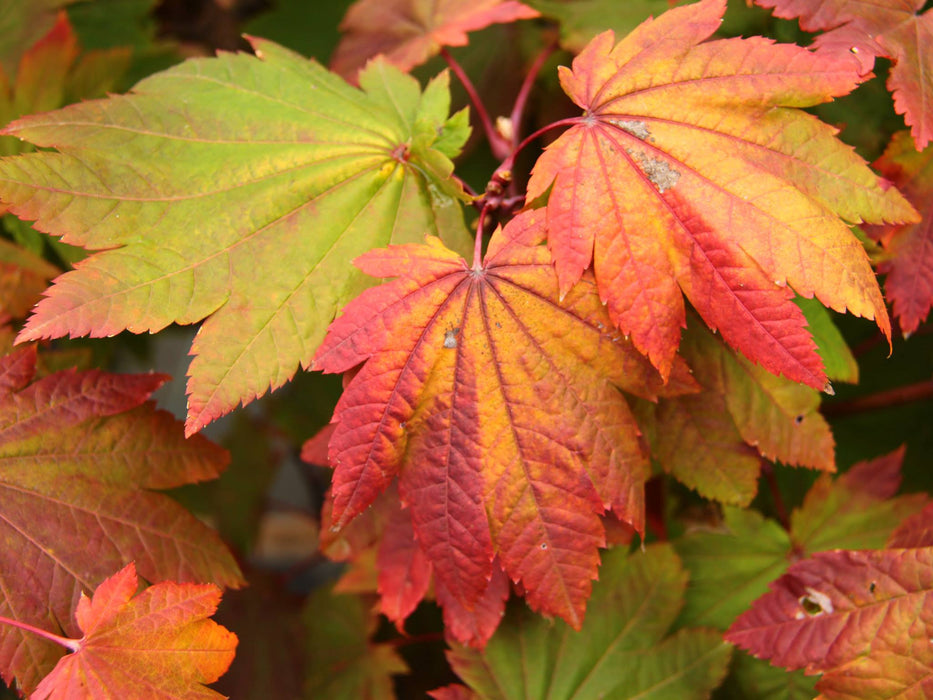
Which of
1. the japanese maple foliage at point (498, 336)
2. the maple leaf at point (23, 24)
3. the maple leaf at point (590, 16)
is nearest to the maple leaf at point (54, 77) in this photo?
the maple leaf at point (23, 24)

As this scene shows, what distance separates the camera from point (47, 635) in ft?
2.73

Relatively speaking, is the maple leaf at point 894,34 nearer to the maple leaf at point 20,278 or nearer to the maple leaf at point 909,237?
the maple leaf at point 909,237

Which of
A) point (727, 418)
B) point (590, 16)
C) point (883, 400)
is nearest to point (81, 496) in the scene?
point (727, 418)

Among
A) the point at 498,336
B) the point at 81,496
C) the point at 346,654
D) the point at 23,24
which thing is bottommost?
the point at 346,654

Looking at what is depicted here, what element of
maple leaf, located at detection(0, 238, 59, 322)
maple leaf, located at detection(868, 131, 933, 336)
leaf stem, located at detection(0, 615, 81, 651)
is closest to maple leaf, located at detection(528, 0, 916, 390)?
maple leaf, located at detection(868, 131, 933, 336)

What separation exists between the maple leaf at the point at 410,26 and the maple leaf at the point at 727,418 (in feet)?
2.06

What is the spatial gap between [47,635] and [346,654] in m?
0.61

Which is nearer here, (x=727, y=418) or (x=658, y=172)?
(x=658, y=172)

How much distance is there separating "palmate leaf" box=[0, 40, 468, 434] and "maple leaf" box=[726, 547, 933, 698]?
2.17 feet

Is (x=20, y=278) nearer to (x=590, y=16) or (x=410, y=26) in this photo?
(x=410, y=26)

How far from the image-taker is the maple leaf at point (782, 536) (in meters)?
1.09

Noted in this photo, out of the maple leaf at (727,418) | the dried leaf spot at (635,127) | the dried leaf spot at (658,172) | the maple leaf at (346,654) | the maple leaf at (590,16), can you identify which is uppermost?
the maple leaf at (590,16)

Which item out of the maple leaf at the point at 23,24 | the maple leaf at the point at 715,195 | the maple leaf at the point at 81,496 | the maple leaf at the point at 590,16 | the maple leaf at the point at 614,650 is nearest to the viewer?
the maple leaf at the point at 715,195

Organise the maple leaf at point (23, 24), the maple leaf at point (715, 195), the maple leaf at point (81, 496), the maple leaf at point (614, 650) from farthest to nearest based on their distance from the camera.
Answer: the maple leaf at point (23, 24) < the maple leaf at point (614, 650) < the maple leaf at point (81, 496) < the maple leaf at point (715, 195)
